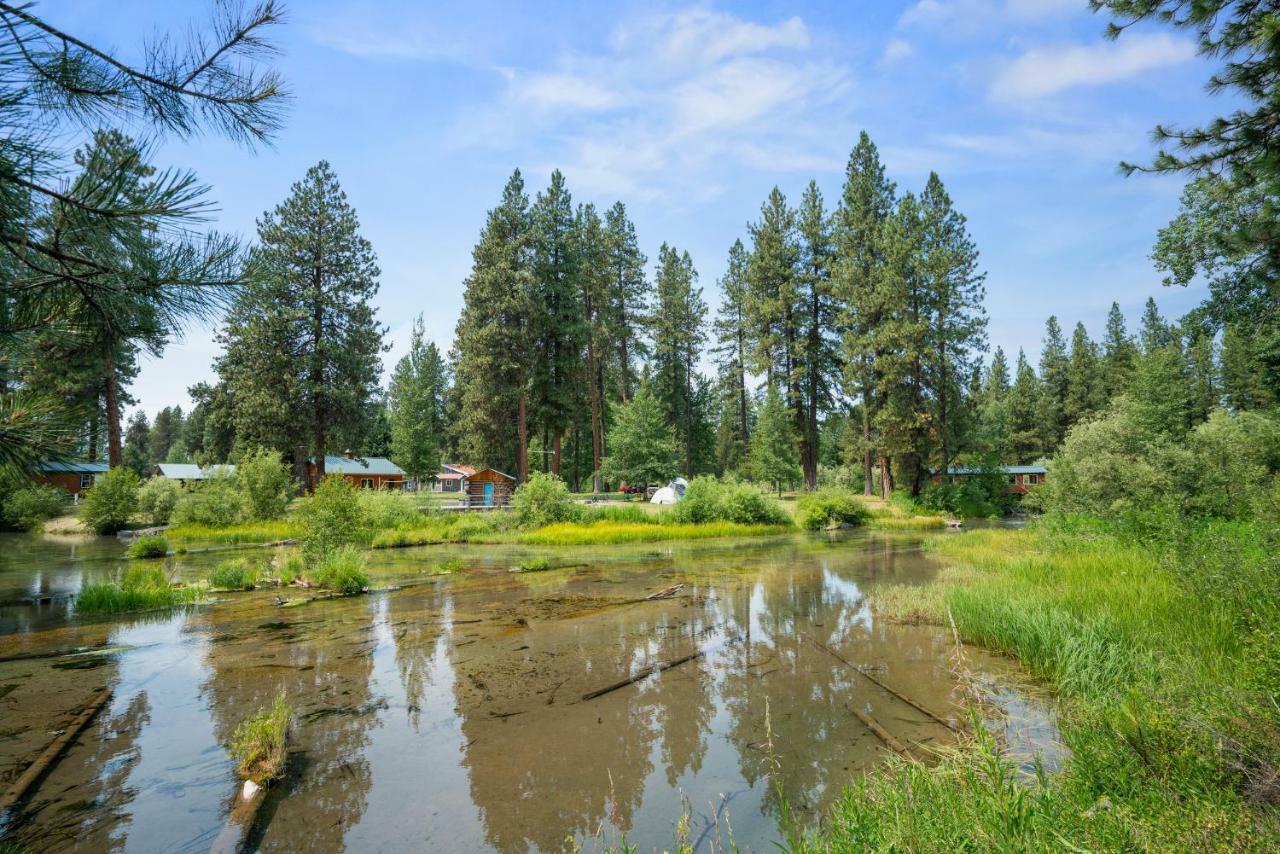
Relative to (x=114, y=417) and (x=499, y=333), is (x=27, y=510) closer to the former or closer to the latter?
(x=114, y=417)

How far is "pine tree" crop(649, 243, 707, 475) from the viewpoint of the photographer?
171ft

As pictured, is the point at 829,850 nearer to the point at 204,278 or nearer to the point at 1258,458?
the point at 204,278

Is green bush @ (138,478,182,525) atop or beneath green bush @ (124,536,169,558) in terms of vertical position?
atop

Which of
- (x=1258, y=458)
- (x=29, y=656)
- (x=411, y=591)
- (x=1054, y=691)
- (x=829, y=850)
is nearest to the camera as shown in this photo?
(x=829, y=850)

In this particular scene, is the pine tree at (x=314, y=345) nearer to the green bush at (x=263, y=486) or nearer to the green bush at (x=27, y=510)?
the green bush at (x=263, y=486)

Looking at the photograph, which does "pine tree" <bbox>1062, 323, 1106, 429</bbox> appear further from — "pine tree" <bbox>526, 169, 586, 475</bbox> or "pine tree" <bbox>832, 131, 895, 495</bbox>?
"pine tree" <bbox>526, 169, 586, 475</bbox>

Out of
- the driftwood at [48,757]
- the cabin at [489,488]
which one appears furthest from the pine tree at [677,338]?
the driftwood at [48,757]

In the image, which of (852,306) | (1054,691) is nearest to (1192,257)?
(852,306)

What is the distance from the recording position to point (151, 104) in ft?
10.3

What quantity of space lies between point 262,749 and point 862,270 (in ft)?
126

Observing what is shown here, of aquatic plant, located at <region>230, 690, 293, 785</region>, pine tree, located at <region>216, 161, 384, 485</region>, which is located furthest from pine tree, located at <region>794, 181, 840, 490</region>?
aquatic plant, located at <region>230, 690, 293, 785</region>

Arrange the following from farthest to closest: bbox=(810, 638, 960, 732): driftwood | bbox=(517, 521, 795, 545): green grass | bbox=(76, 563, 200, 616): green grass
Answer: bbox=(517, 521, 795, 545): green grass < bbox=(76, 563, 200, 616): green grass < bbox=(810, 638, 960, 732): driftwood

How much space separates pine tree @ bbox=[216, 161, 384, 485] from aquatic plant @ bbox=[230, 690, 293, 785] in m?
30.1

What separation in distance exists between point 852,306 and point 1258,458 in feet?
69.1
